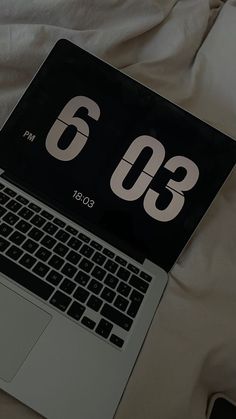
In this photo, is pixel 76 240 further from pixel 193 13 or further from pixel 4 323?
pixel 193 13

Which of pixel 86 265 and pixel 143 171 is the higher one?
pixel 143 171

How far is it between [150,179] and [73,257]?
178 mm

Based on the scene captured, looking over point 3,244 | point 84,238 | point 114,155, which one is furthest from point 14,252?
point 114,155

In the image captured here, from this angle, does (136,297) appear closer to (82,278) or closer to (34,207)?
(82,278)

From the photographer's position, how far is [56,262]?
56 centimetres

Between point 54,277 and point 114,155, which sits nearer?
point 54,277

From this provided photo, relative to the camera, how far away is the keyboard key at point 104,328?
1.73 ft

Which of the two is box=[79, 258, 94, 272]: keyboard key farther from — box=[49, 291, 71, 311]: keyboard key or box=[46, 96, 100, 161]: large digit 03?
box=[46, 96, 100, 161]: large digit 03

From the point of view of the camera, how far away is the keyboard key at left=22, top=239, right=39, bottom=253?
1.82ft

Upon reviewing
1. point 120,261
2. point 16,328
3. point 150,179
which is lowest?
point 16,328

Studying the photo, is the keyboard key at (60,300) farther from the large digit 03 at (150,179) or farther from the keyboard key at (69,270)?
the large digit 03 at (150,179)

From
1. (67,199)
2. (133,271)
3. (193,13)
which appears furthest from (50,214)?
(193,13)

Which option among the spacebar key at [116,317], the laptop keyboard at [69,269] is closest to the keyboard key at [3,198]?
the laptop keyboard at [69,269]

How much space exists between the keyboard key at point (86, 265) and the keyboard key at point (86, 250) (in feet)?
0.03
